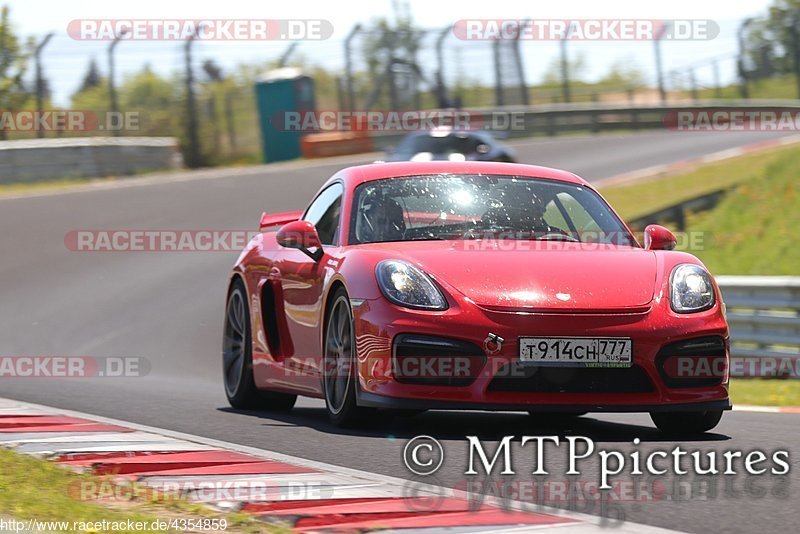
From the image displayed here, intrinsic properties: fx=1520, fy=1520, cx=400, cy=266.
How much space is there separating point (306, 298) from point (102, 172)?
2157 cm

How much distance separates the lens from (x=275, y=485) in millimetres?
5105

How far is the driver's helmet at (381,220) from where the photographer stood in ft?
24.5

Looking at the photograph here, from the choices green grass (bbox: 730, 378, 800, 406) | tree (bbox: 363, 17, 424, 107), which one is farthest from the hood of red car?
tree (bbox: 363, 17, 424, 107)

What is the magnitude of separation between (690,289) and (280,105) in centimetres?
3070

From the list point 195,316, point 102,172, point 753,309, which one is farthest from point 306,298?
point 102,172

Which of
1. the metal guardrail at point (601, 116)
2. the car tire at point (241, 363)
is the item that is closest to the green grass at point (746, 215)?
the car tire at point (241, 363)

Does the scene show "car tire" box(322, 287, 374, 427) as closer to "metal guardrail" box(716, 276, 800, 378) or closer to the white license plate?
the white license plate

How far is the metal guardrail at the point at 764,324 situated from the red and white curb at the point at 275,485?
22.4 ft

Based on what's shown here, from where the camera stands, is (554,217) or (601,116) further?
(601,116)

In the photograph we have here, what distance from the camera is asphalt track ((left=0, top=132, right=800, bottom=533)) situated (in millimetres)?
5312

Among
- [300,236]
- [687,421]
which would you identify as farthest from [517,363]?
[300,236]

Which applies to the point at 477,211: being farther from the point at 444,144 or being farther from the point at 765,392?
the point at 444,144

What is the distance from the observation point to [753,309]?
12.9 metres

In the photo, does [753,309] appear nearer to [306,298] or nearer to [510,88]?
[306,298]
